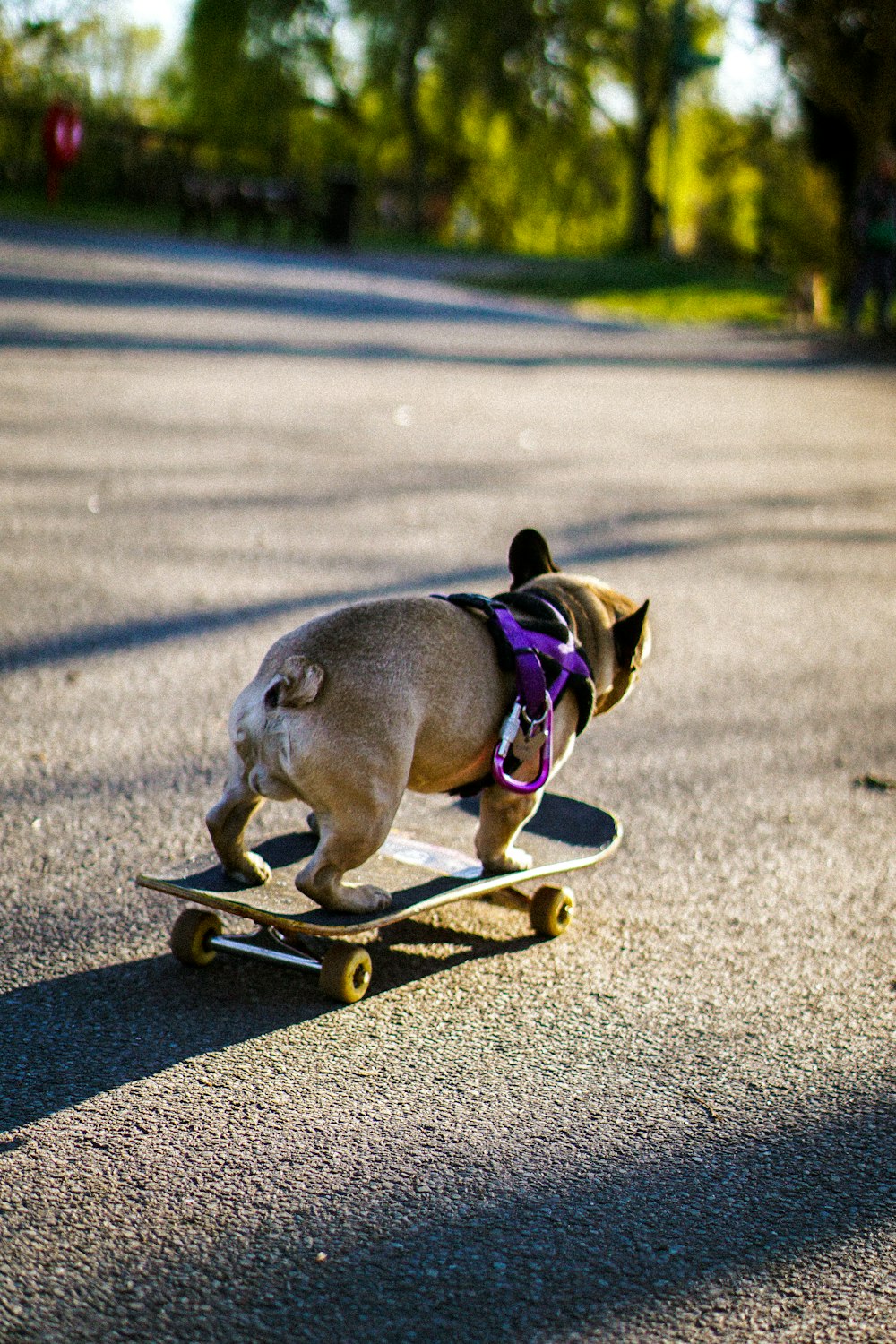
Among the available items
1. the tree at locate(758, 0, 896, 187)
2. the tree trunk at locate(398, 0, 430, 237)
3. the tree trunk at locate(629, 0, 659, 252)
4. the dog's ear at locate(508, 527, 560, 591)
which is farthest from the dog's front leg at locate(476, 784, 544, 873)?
the tree trunk at locate(398, 0, 430, 237)

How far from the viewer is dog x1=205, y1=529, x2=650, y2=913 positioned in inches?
123

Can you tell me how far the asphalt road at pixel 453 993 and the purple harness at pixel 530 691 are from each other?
46cm

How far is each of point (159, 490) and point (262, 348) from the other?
6.34 meters

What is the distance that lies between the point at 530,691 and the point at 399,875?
54 cm

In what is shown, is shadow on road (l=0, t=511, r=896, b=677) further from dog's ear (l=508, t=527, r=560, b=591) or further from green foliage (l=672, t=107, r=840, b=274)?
green foliage (l=672, t=107, r=840, b=274)

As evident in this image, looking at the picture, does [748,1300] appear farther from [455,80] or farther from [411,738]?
[455,80]

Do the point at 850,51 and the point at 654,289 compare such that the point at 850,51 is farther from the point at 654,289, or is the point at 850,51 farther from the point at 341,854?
the point at 341,854

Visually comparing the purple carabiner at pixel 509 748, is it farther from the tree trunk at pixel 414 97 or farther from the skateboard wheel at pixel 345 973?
the tree trunk at pixel 414 97

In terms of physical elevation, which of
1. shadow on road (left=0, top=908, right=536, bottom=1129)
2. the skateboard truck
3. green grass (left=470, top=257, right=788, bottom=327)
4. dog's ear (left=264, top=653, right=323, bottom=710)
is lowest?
shadow on road (left=0, top=908, right=536, bottom=1129)

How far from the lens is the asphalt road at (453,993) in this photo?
2.43 meters

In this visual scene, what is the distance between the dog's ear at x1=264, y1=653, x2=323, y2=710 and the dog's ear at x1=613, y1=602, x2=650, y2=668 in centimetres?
82

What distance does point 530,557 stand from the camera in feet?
12.8

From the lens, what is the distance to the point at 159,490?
332 inches

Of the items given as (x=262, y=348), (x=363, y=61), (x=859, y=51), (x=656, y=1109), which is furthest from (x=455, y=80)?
(x=656, y=1109)
